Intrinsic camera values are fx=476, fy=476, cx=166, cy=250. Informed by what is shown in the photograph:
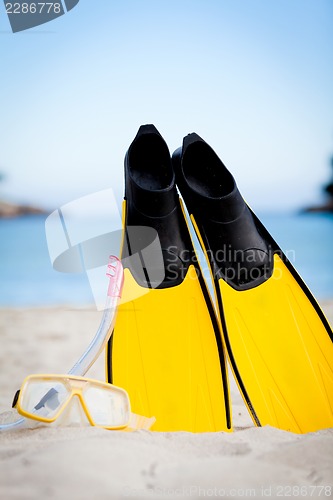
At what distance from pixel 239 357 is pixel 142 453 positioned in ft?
2.18

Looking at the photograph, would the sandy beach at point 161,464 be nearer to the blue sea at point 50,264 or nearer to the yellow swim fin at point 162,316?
the yellow swim fin at point 162,316

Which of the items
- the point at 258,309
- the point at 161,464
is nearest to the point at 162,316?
the point at 258,309

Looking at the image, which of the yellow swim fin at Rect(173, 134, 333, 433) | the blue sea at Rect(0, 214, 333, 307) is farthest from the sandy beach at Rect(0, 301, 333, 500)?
the blue sea at Rect(0, 214, 333, 307)

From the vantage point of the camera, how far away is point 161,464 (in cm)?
101

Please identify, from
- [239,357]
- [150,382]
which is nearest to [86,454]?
[150,382]

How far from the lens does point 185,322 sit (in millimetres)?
1719

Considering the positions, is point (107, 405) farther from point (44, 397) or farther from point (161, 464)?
point (161, 464)

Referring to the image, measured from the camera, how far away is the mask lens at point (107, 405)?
49.3 inches

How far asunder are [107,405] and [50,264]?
6.07m

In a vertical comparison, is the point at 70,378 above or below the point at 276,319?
above

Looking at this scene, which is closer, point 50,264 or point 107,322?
point 107,322

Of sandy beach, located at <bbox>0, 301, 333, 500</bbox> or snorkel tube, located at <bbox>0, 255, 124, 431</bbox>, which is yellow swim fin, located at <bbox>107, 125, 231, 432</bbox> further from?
sandy beach, located at <bbox>0, 301, 333, 500</bbox>

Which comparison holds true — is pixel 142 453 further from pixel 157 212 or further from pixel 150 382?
pixel 157 212

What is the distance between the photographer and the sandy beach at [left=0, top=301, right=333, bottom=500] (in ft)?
2.96
